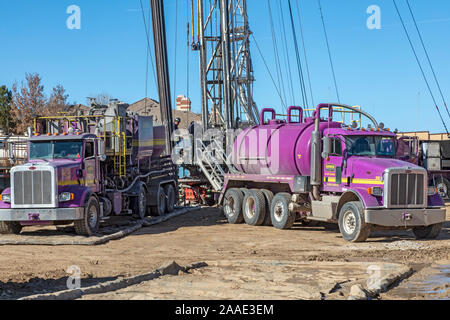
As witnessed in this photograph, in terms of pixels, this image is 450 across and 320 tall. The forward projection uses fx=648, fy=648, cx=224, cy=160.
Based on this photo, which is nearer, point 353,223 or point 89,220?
point 353,223

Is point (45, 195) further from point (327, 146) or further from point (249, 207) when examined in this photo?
point (327, 146)

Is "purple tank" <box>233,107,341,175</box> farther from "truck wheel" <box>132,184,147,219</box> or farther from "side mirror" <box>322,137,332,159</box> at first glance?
"truck wheel" <box>132,184,147,219</box>

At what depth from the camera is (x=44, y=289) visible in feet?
31.5

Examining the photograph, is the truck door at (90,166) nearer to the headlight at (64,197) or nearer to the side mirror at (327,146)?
the headlight at (64,197)

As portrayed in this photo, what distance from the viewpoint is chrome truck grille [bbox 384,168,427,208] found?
51.1ft

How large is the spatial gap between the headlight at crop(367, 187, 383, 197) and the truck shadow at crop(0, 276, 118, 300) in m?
7.55

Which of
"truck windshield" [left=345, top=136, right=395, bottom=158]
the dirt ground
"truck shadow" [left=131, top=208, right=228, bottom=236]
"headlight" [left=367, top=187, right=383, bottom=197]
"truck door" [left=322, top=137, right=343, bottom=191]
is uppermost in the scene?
"truck windshield" [left=345, top=136, right=395, bottom=158]

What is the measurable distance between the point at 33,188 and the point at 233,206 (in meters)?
7.83

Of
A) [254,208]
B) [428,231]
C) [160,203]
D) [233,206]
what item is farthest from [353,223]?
[160,203]

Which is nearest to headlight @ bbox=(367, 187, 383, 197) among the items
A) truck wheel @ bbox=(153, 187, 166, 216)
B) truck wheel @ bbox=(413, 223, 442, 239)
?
truck wheel @ bbox=(413, 223, 442, 239)

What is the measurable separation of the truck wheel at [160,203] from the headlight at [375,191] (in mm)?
9404

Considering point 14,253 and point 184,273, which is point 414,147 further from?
point 14,253

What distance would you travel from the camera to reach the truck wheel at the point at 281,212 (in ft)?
63.0

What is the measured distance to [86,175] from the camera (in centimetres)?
1789
